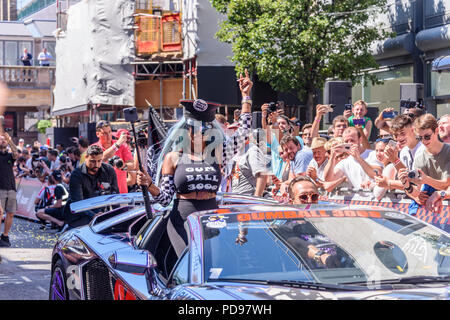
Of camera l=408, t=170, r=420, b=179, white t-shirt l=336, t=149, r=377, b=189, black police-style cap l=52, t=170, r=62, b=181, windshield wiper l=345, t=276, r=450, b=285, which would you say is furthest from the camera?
black police-style cap l=52, t=170, r=62, b=181

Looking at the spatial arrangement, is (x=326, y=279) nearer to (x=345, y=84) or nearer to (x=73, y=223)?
(x=73, y=223)

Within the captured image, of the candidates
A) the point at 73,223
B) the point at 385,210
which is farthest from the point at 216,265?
the point at 73,223

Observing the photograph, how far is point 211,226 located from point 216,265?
1.19 feet

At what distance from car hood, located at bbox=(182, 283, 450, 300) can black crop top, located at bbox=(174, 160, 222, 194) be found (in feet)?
6.83

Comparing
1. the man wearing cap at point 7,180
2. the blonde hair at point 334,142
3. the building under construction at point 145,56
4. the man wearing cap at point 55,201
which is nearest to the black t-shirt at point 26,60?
the building under construction at point 145,56

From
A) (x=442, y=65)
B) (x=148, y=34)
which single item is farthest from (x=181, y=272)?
(x=148, y=34)

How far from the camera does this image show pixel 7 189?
12.3m

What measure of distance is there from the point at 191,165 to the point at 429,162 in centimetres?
215

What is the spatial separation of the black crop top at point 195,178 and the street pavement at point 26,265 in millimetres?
2489

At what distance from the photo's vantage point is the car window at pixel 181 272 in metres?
4.07

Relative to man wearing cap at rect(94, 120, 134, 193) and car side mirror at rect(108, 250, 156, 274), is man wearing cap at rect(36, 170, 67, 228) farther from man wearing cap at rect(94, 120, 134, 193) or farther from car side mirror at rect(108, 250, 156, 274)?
car side mirror at rect(108, 250, 156, 274)

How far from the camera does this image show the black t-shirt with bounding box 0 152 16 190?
39.6ft

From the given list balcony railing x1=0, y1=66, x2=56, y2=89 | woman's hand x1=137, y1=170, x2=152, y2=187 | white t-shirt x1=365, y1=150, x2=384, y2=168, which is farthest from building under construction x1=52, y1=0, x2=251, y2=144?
woman's hand x1=137, y1=170, x2=152, y2=187

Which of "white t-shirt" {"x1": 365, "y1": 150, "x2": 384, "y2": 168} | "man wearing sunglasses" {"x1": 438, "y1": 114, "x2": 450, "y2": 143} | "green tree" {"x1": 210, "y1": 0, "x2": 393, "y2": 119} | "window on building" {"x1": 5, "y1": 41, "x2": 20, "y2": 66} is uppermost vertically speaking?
"window on building" {"x1": 5, "y1": 41, "x2": 20, "y2": 66}
